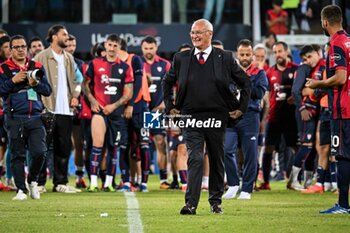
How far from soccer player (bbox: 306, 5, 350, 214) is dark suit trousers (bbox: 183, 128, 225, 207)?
118 cm

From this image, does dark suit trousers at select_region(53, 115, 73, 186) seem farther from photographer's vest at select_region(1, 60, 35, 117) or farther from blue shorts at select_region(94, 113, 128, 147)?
photographer's vest at select_region(1, 60, 35, 117)

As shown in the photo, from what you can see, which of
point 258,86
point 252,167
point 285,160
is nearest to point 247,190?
point 252,167

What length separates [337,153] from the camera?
1205 centimetres

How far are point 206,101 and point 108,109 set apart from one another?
223 inches

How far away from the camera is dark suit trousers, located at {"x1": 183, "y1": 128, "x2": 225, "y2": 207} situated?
38.7 feet

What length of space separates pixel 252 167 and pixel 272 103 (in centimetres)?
385

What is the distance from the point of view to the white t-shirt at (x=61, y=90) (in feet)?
55.9

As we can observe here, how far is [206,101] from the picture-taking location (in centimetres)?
1194

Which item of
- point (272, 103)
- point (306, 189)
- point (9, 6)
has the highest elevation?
point (9, 6)

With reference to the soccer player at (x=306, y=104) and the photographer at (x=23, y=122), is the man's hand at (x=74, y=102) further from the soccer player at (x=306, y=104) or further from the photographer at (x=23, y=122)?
the soccer player at (x=306, y=104)

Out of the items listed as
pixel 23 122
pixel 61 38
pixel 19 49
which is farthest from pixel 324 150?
pixel 19 49

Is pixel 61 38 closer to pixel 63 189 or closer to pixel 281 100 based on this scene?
pixel 63 189

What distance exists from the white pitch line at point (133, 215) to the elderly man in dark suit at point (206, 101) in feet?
1.91

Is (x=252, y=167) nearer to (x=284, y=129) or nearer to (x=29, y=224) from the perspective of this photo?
(x=284, y=129)
